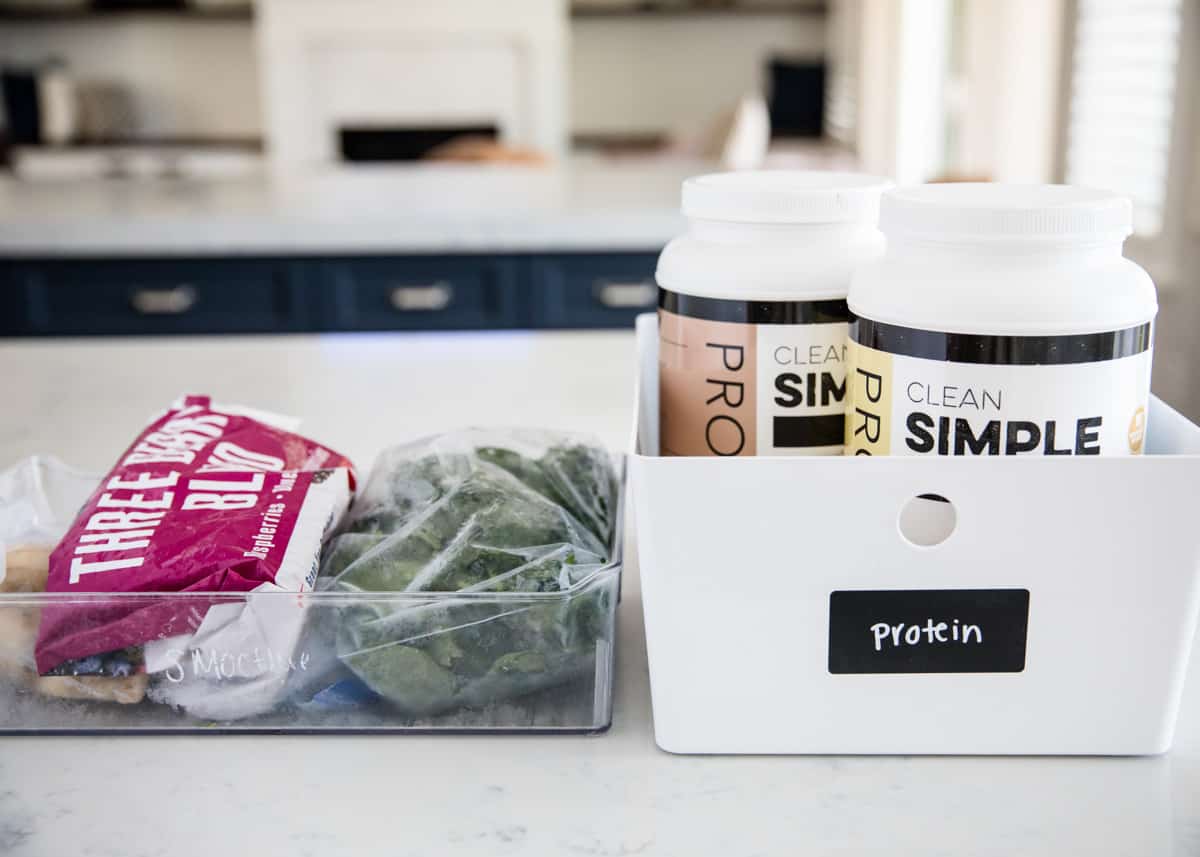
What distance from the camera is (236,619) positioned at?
0.48 metres

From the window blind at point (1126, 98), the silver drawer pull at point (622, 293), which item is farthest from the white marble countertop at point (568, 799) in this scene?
the window blind at point (1126, 98)

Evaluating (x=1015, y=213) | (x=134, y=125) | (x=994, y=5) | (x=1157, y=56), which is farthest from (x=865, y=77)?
(x=1015, y=213)

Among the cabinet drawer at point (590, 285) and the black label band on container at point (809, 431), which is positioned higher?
the black label band on container at point (809, 431)

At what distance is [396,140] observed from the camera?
5965mm

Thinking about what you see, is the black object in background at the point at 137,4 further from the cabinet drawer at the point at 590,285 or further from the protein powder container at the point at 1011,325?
the protein powder container at the point at 1011,325

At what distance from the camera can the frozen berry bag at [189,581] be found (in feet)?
1.56

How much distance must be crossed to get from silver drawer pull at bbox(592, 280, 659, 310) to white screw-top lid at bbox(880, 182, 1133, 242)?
1521 mm

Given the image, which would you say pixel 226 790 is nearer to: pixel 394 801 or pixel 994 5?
pixel 394 801

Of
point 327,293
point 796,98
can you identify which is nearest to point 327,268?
point 327,293

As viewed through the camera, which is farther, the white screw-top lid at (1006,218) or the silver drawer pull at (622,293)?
the silver drawer pull at (622,293)

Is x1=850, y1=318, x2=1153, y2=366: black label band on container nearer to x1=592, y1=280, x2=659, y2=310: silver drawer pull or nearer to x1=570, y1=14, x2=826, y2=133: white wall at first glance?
x1=592, y1=280, x2=659, y2=310: silver drawer pull

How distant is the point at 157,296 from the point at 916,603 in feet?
5.80

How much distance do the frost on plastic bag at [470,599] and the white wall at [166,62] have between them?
20.5 ft

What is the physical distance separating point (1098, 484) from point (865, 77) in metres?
4.85
